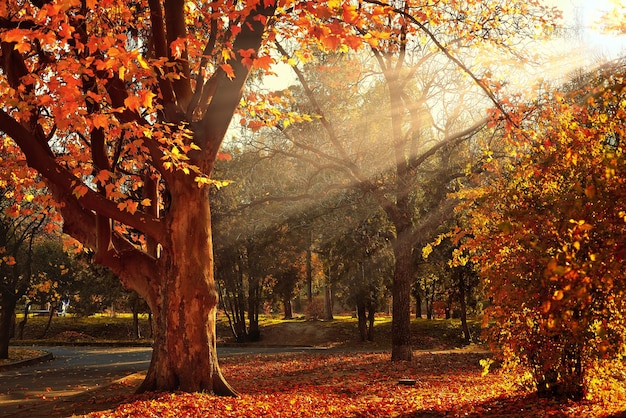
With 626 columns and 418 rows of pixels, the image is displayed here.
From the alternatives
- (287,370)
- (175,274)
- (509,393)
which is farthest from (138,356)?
(509,393)

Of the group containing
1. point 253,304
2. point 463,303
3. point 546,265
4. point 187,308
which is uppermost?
point 546,265

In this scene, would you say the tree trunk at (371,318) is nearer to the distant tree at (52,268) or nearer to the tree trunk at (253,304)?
the tree trunk at (253,304)

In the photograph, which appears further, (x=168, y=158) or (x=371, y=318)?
(x=371, y=318)

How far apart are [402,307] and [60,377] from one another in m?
10.6

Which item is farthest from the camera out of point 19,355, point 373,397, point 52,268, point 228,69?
point 52,268

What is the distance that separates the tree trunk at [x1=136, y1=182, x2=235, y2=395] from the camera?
9.53 meters

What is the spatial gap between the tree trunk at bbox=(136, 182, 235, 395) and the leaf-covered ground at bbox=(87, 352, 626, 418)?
0.45 meters

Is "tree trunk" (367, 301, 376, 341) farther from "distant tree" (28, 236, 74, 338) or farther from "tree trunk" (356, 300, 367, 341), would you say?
"distant tree" (28, 236, 74, 338)

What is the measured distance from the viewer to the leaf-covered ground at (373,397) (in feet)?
26.7

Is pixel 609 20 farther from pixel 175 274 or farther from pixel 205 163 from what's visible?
pixel 175 274

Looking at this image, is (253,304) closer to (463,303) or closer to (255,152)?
Answer: (463,303)

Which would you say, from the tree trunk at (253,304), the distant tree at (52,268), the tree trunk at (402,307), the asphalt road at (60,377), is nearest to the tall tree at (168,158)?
the asphalt road at (60,377)

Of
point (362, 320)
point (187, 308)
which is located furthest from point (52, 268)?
point (187, 308)

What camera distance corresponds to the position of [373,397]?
1099 cm
